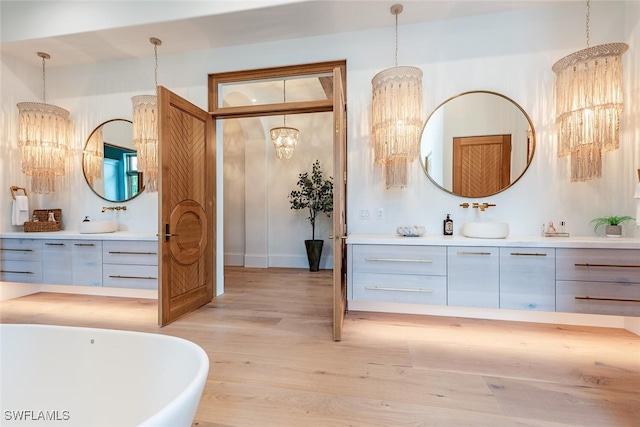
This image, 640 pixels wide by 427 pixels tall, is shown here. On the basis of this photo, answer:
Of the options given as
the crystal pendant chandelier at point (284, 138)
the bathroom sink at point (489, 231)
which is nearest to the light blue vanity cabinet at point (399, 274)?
the bathroom sink at point (489, 231)

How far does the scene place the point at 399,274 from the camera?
8.18 feet

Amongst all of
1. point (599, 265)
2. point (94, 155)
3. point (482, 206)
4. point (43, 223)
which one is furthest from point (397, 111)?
point (43, 223)

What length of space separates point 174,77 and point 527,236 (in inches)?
168

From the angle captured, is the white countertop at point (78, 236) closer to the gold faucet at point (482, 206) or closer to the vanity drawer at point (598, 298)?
the gold faucet at point (482, 206)

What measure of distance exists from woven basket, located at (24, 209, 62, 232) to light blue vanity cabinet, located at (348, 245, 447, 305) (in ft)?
12.2

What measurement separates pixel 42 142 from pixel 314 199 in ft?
12.0

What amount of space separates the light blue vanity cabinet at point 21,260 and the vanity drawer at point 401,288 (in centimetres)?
359

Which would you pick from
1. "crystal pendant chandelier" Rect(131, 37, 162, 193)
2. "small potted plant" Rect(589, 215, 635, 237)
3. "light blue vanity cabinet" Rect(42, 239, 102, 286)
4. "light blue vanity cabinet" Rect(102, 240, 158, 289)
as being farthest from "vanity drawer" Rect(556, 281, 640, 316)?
"light blue vanity cabinet" Rect(42, 239, 102, 286)

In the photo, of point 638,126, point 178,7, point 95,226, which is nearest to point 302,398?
point 95,226

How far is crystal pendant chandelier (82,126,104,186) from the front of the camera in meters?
3.65

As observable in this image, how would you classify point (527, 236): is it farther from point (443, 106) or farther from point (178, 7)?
point (178, 7)

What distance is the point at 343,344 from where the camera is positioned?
225 centimetres

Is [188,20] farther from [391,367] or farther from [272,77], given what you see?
[391,367]

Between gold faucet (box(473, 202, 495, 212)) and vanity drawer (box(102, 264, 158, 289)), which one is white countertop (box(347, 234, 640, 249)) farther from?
vanity drawer (box(102, 264, 158, 289))
